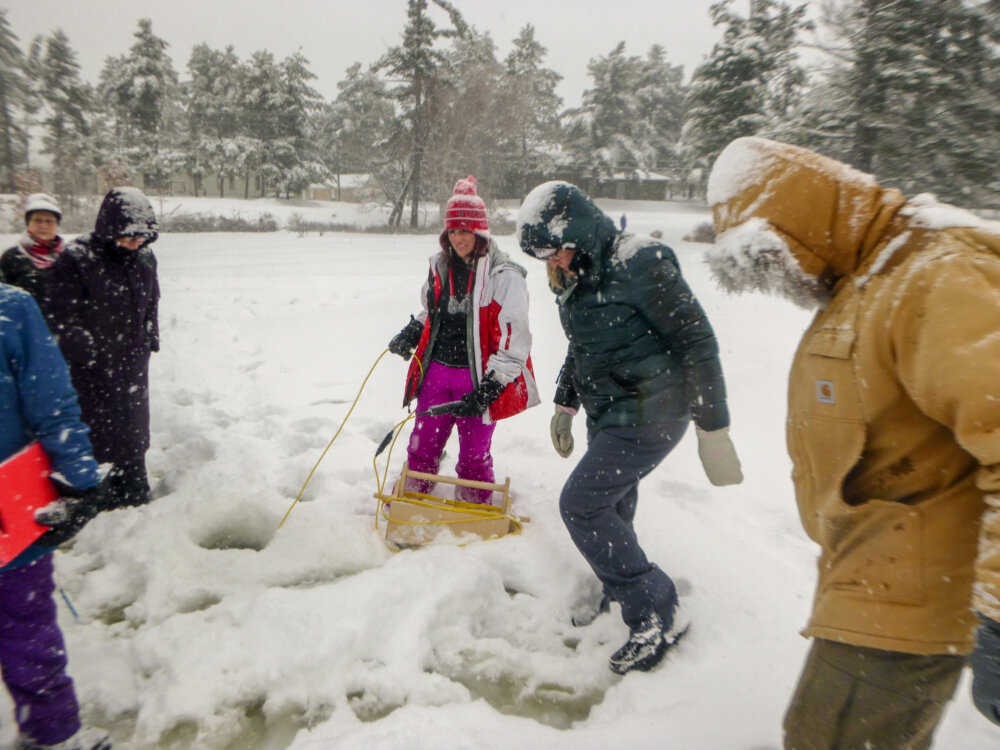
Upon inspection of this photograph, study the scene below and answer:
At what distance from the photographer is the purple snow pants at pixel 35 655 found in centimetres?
194

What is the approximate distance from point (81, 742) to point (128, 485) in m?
1.97

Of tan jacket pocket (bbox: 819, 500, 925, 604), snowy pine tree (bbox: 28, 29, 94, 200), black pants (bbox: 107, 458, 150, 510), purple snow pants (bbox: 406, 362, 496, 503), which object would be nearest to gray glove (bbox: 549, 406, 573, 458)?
purple snow pants (bbox: 406, 362, 496, 503)

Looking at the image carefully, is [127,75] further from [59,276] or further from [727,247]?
[727,247]

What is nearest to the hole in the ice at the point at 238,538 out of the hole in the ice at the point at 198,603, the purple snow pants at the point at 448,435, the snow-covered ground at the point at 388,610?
the snow-covered ground at the point at 388,610

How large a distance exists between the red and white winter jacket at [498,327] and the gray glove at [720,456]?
1217 millimetres

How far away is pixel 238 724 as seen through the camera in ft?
7.52

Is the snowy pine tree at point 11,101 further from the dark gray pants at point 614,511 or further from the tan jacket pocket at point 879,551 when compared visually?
the tan jacket pocket at point 879,551

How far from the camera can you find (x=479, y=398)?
10.9ft

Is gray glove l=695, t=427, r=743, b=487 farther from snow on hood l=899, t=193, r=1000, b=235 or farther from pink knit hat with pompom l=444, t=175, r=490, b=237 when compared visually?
pink knit hat with pompom l=444, t=175, r=490, b=237

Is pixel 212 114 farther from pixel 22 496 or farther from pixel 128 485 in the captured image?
pixel 22 496

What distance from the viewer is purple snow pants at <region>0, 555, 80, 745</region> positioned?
1.94m

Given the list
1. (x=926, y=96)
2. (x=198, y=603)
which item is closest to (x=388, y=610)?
(x=198, y=603)

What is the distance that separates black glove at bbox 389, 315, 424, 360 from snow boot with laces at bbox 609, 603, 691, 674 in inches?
81.9

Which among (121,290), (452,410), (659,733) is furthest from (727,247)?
(121,290)
